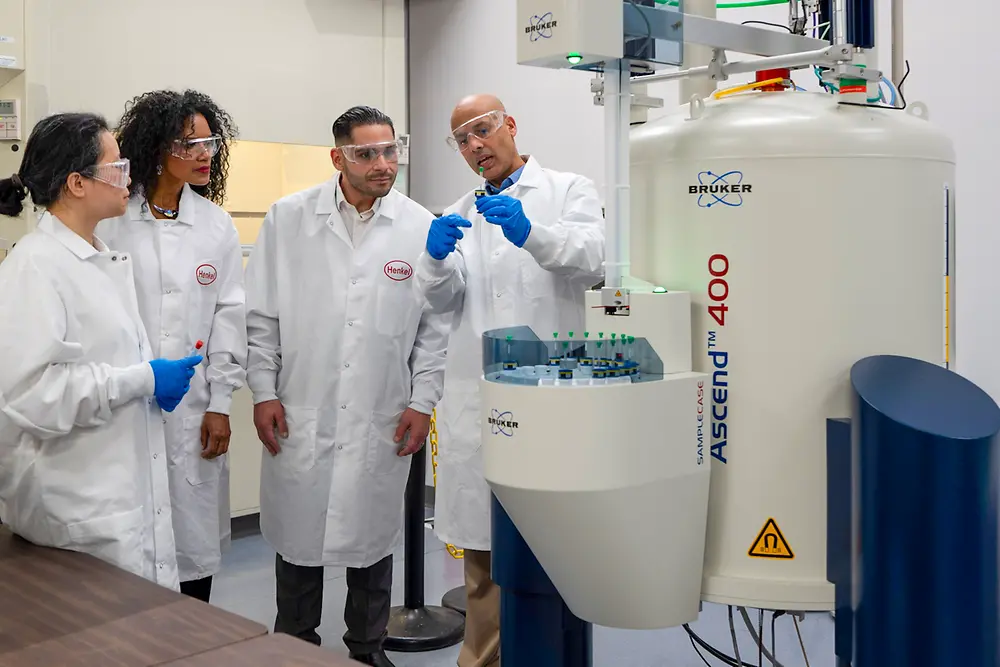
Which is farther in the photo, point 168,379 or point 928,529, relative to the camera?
point 168,379

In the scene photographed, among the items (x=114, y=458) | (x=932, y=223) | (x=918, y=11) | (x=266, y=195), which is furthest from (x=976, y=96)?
(x=266, y=195)

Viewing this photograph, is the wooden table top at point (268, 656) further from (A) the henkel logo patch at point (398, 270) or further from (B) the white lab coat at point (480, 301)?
(A) the henkel logo patch at point (398, 270)

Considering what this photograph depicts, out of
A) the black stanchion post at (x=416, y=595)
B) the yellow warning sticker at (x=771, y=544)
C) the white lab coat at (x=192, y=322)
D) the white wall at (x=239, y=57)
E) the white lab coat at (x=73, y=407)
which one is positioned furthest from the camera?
the white wall at (x=239, y=57)

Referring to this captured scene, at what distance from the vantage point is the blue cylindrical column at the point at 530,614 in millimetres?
1543

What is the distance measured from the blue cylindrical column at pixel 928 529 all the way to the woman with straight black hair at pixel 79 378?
1344 millimetres

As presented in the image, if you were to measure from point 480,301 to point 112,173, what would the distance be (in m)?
0.89

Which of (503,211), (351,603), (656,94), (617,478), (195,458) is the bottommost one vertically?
(351,603)

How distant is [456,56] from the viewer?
452 centimetres

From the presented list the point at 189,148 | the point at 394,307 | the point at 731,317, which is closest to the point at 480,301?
the point at 394,307

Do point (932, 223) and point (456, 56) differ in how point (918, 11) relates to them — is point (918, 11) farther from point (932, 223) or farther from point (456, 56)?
point (456, 56)

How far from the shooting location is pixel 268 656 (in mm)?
1391

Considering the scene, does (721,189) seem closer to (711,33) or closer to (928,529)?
(711,33)

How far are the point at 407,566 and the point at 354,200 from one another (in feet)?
3.73

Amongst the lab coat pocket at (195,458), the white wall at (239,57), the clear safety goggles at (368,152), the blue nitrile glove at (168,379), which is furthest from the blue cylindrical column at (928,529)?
the white wall at (239,57)
